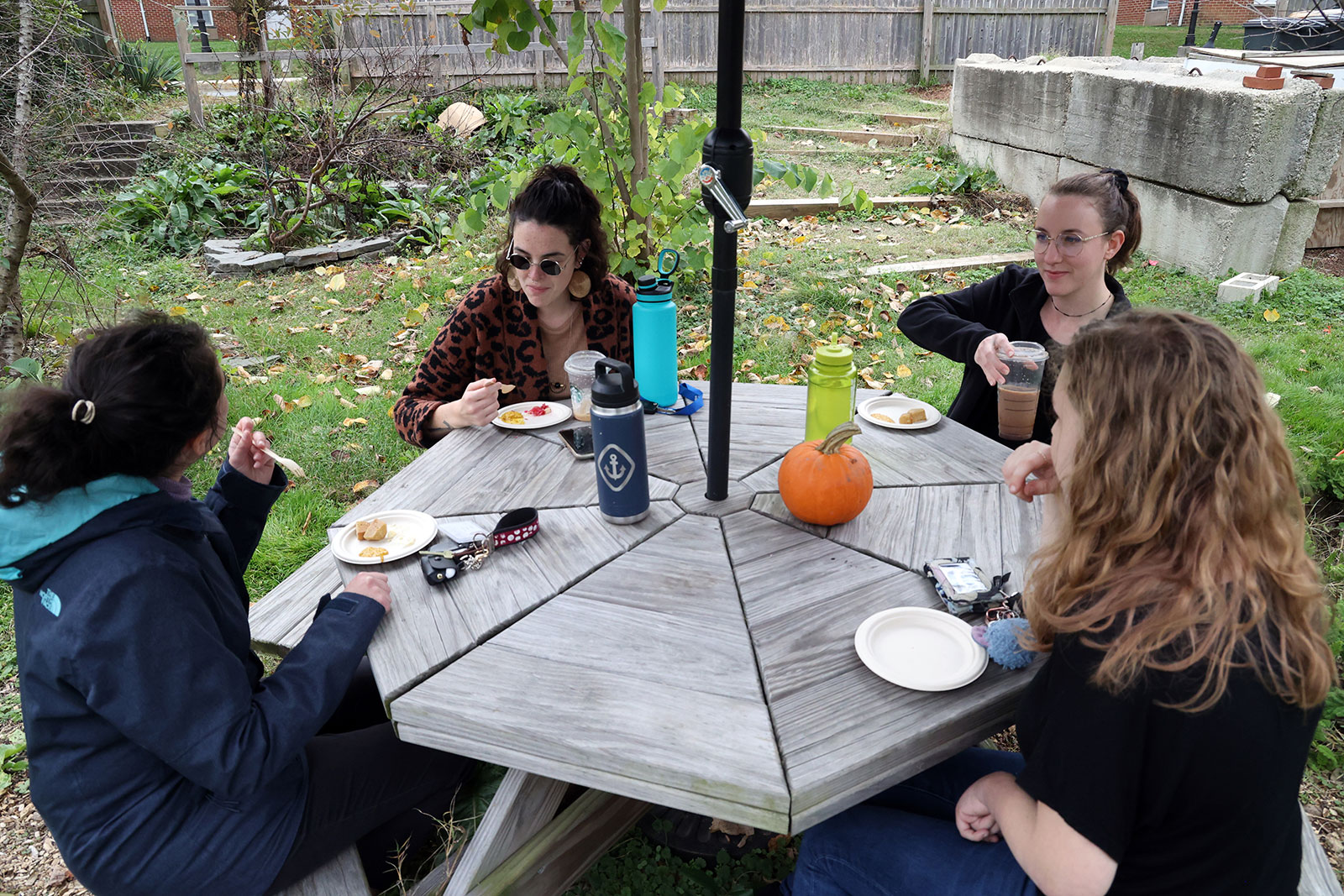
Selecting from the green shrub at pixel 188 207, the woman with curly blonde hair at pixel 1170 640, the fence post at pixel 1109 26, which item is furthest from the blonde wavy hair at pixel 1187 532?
the fence post at pixel 1109 26

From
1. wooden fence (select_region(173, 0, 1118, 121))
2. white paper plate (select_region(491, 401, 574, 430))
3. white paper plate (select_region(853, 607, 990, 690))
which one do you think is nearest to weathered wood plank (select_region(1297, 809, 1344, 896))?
white paper plate (select_region(853, 607, 990, 690))

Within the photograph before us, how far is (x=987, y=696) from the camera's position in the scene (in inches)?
58.3

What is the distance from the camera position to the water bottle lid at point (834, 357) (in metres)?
2.13

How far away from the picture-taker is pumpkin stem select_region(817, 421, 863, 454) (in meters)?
1.85

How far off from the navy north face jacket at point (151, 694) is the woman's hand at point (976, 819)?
1148 millimetres

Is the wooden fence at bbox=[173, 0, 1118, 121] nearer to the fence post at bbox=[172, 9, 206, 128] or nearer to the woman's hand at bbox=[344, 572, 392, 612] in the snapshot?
the fence post at bbox=[172, 9, 206, 128]

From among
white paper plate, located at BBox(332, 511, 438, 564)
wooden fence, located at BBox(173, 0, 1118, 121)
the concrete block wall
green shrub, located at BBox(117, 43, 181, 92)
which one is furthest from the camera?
wooden fence, located at BBox(173, 0, 1118, 121)

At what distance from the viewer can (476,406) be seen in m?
2.49

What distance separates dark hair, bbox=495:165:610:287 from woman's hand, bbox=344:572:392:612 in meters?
1.49

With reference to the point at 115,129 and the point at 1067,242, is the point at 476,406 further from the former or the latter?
the point at 115,129

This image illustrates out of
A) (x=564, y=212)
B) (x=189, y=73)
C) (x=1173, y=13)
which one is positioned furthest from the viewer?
(x=1173, y=13)

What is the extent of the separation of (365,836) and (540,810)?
16.9 inches

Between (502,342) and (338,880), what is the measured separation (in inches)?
71.1

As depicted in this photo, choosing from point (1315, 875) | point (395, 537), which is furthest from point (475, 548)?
point (1315, 875)
